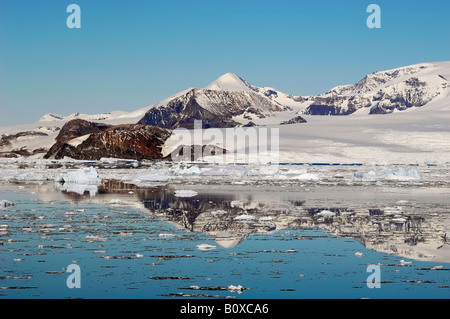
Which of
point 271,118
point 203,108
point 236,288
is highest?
point 203,108

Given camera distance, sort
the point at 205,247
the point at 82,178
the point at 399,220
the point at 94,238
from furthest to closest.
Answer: the point at 82,178
the point at 399,220
the point at 94,238
the point at 205,247

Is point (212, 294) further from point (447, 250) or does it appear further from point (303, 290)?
point (447, 250)

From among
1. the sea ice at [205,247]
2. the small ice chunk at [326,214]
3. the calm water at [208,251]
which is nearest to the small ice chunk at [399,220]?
the calm water at [208,251]

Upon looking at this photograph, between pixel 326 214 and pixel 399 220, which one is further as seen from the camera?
pixel 326 214

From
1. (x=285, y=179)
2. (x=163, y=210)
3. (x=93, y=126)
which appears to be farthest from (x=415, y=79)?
(x=163, y=210)

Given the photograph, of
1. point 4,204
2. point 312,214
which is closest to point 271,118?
point 4,204

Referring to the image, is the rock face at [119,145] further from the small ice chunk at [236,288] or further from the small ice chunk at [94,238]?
the small ice chunk at [236,288]

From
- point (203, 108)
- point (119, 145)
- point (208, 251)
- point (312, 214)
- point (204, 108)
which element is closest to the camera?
point (208, 251)

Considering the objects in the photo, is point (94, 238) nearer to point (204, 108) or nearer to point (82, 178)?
point (82, 178)
